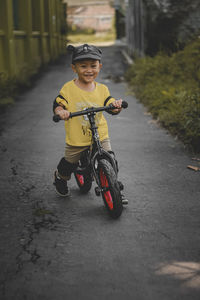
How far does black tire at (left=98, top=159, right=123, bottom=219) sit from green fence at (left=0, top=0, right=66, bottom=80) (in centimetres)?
629

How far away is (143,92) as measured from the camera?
9.60 meters

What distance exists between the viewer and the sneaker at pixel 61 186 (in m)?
4.15

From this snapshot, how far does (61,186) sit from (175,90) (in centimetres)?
471

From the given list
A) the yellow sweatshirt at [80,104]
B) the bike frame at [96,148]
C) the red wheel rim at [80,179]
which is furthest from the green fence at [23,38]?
the bike frame at [96,148]

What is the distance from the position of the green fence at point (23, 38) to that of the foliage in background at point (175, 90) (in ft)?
11.1

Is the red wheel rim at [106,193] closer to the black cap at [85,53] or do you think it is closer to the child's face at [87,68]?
the child's face at [87,68]

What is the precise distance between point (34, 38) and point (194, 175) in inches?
487

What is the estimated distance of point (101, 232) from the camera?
3.37m

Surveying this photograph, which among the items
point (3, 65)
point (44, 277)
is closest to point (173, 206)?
point (44, 277)

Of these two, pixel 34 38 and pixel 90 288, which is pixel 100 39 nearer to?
pixel 34 38

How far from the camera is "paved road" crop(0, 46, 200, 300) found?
102 inches

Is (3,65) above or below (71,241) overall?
above

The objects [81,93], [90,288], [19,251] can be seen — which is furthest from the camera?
[81,93]

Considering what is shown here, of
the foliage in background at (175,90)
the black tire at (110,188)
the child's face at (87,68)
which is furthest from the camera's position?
the foliage in background at (175,90)
